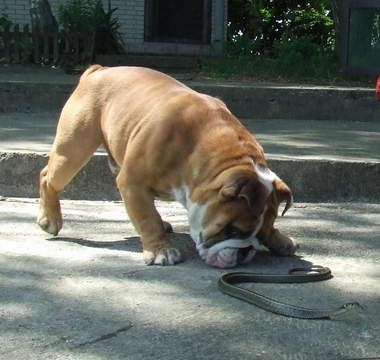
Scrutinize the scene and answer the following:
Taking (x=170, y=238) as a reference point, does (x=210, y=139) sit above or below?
above

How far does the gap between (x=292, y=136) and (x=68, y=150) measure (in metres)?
3.38

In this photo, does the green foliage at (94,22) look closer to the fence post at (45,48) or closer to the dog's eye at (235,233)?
Result: the fence post at (45,48)

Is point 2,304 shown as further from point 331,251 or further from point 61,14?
point 61,14

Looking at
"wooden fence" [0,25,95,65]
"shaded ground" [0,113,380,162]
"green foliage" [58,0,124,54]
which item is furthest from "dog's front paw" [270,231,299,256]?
"green foliage" [58,0,124,54]

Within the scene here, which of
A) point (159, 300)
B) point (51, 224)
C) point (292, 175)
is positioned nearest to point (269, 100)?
point (292, 175)

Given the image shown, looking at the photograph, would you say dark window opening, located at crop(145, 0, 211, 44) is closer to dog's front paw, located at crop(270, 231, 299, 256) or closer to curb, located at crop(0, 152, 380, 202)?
curb, located at crop(0, 152, 380, 202)

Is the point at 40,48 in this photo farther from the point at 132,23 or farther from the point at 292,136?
the point at 292,136

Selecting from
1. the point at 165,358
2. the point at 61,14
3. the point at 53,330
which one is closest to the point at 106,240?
the point at 53,330

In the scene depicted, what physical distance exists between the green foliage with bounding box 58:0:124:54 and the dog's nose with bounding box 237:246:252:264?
9.76 meters

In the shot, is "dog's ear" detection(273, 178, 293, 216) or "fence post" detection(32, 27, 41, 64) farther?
"fence post" detection(32, 27, 41, 64)

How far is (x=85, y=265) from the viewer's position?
4316mm

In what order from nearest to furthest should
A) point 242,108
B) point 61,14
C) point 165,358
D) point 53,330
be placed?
point 165,358 < point 53,330 < point 242,108 < point 61,14

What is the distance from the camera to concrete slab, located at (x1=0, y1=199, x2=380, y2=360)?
316 cm

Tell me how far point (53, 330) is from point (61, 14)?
38.1 ft
